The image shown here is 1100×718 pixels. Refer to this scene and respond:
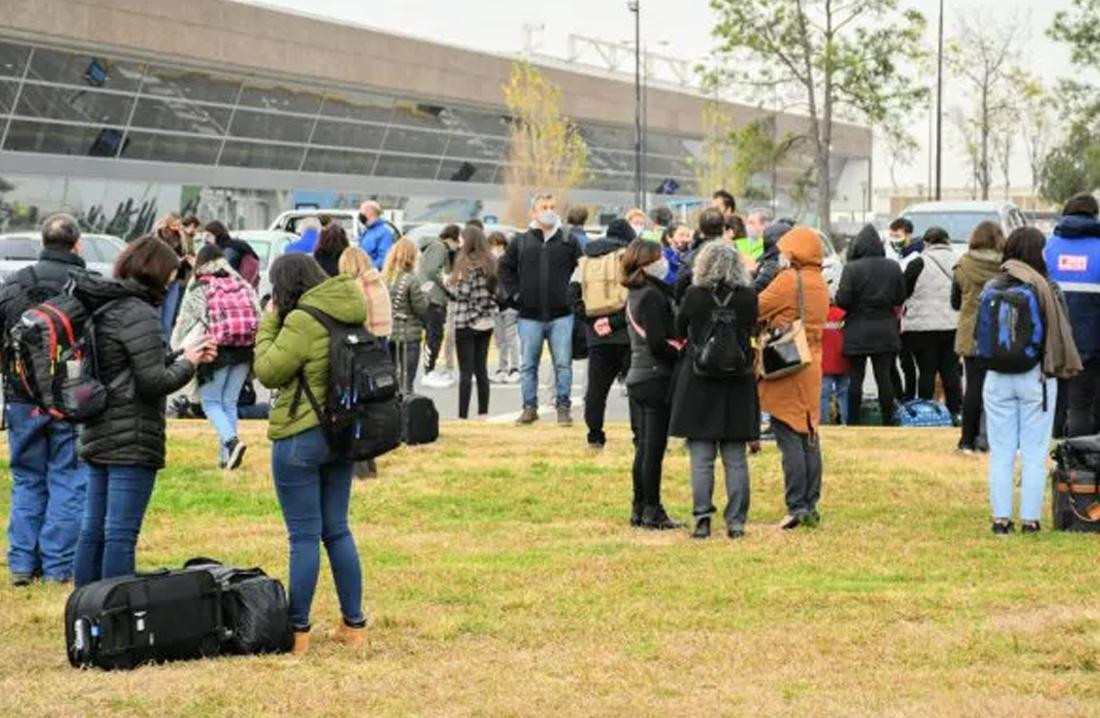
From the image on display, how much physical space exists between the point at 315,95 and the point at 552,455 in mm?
55544

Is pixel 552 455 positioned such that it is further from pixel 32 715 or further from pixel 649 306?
pixel 32 715

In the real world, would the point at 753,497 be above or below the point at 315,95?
below

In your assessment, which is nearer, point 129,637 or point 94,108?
point 129,637

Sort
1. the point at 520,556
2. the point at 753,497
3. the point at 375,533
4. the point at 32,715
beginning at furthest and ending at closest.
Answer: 1. the point at 753,497
2. the point at 375,533
3. the point at 520,556
4. the point at 32,715

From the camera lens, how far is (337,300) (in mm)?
9164

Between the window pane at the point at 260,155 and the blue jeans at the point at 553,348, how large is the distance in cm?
4886

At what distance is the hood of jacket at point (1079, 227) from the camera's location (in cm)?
1448

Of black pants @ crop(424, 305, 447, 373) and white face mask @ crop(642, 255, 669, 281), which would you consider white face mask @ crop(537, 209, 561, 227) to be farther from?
white face mask @ crop(642, 255, 669, 281)

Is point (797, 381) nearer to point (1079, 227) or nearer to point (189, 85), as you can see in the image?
point (1079, 227)

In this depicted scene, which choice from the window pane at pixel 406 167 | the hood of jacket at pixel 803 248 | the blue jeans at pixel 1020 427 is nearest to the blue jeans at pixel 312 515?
the hood of jacket at pixel 803 248

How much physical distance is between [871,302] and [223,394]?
559 centimetres

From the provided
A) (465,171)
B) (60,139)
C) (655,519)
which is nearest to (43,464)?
(655,519)

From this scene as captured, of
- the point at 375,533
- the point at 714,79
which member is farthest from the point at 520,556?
the point at 714,79

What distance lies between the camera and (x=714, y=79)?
57.6 metres
